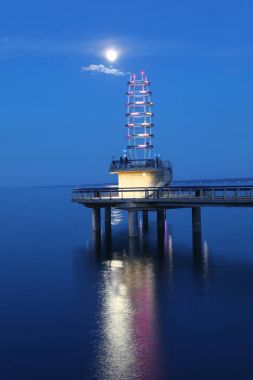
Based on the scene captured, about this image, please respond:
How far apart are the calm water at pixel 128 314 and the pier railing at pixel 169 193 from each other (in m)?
4.99

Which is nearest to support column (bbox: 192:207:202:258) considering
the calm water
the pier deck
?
the calm water

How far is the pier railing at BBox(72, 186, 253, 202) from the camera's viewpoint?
40.6 meters

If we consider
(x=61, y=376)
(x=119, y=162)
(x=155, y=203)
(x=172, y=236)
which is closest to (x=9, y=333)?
(x=61, y=376)

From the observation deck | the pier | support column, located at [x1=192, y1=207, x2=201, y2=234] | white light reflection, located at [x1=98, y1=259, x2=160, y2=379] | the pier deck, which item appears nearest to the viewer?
white light reflection, located at [x1=98, y1=259, x2=160, y2=379]

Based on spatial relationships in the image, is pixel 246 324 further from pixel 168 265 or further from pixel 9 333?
pixel 168 265

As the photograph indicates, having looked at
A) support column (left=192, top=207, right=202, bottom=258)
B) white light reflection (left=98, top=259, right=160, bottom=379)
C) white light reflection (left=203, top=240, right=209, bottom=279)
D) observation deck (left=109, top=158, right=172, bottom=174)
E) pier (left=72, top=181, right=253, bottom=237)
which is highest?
observation deck (left=109, top=158, right=172, bottom=174)

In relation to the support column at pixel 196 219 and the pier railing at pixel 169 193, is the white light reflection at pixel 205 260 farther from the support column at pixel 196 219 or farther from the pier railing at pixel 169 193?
the pier railing at pixel 169 193

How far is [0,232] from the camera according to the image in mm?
69750

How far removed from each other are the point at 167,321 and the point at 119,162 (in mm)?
30773

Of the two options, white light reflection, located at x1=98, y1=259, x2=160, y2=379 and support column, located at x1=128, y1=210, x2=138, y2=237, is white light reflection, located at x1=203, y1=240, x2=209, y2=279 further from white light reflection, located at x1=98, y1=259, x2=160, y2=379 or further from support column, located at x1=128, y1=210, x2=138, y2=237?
support column, located at x1=128, y1=210, x2=138, y2=237

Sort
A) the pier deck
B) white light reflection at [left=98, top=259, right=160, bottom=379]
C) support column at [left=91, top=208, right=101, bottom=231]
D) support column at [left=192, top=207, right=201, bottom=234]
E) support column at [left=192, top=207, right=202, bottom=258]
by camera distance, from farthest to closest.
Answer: support column at [left=91, top=208, right=101, bottom=231] < support column at [left=192, top=207, right=201, bottom=234] < support column at [left=192, top=207, right=202, bottom=258] < the pier deck < white light reflection at [left=98, top=259, right=160, bottom=379]

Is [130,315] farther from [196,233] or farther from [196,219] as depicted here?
[196,233]

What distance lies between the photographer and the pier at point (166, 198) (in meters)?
40.6

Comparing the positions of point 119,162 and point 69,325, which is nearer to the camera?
point 69,325
